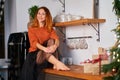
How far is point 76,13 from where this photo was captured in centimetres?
317

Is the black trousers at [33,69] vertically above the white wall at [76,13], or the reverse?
the white wall at [76,13]

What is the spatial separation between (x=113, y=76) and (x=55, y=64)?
1193 millimetres

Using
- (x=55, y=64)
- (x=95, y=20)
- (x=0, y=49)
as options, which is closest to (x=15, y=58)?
(x=0, y=49)

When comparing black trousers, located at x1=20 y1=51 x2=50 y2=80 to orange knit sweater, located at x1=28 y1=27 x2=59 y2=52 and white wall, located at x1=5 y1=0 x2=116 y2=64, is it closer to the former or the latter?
orange knit sweater, located at x1=28 y1=27 x2=59 y2=52

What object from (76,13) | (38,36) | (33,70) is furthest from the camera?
(76,13)

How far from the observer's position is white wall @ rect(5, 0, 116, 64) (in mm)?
2682

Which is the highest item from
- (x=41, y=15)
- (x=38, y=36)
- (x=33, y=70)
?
(x=41, y=15)

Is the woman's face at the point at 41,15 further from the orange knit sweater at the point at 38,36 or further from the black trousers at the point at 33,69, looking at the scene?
the black trousers at the point at 33,69

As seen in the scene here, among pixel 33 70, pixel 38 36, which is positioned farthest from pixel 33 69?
pixel 38 36

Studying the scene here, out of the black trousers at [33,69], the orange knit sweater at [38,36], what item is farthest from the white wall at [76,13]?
the black trousers at [33,69]

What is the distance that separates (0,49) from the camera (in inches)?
154

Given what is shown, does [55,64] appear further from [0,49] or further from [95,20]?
[0,49]

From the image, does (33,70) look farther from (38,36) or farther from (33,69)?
(38,36)

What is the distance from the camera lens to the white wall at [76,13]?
2682 millimetres
